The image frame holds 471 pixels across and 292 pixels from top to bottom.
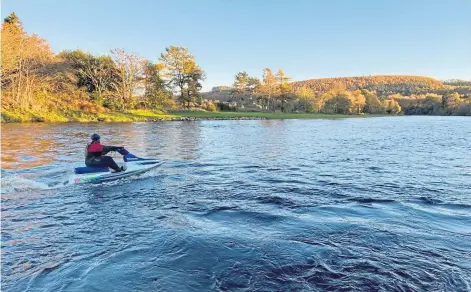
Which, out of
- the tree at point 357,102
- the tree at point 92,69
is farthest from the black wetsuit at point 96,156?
the tree at point 357,102

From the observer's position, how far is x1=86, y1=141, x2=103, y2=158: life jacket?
1234 cm

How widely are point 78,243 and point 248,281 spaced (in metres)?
3.82

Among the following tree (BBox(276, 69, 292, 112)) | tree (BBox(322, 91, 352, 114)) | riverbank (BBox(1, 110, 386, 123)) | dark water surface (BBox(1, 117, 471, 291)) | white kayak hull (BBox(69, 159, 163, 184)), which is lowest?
dark water surface (BBox(1, 117, 471, 291))

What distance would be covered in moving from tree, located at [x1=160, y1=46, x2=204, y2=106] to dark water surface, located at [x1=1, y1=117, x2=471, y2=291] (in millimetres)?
62137

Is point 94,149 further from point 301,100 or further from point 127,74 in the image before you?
point 301,100

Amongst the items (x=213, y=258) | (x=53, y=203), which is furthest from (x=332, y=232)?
(x=53, y=203)

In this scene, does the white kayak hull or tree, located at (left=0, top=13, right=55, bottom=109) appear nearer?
the white kayak hull

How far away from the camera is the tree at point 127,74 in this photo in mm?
57875

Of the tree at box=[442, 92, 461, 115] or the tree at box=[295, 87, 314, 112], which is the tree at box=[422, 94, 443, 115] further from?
the tree at box=[295, 87, 314, 112]

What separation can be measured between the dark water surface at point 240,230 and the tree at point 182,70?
204ft

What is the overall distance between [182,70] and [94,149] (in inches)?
2573

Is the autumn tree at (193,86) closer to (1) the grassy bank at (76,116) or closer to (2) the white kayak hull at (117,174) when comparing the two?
(1) the grassy bank at (76,116)

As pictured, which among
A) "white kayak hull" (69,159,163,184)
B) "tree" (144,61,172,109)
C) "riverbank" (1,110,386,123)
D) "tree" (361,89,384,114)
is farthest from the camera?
"tree" (361,89,384,114)

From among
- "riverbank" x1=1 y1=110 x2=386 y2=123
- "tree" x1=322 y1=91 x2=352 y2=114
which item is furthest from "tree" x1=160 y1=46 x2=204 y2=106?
"tree" x1=322 y1=91 x2=352 y2=114
